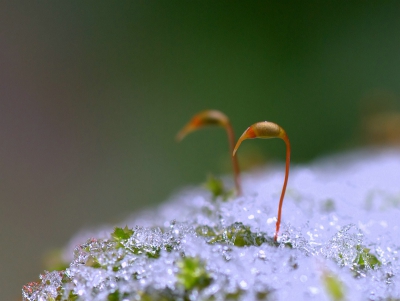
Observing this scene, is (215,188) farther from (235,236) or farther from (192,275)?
(192,275)

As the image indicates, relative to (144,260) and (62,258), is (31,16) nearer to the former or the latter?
(62,258)

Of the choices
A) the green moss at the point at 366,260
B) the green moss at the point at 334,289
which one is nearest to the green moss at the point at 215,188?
the green moss at the point at 366,260

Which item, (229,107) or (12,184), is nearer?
(12,184)

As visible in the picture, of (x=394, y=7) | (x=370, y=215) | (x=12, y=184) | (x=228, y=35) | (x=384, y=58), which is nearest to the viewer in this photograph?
(x=370, y=215)

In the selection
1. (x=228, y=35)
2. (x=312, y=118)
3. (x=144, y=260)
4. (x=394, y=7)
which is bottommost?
(x=144, y=260)

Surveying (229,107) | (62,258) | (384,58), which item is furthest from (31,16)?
(62,258)

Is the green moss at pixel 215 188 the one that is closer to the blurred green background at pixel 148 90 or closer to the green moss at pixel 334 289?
the green moss at pixel 334 289

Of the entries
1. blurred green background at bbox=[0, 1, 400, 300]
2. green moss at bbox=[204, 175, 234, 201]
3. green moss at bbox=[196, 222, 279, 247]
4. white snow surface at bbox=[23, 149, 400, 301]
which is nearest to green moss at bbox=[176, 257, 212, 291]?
white snow surface at bbox=[23, 149, 400, 301]
